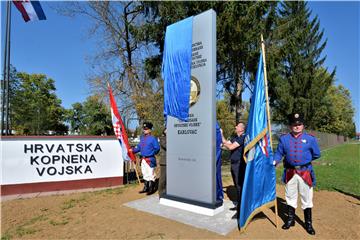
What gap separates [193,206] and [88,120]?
5868 centimetres

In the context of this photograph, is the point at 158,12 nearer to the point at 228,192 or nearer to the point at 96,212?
the point at 228,192

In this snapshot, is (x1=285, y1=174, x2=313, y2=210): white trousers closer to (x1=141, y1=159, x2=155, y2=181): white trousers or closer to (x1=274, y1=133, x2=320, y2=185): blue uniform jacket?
(x1=274, y1=133, x2=320, y2=185): blue uniform jacket

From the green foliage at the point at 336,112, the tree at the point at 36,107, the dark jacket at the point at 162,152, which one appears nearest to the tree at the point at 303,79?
the green foliage at the point at 336,112

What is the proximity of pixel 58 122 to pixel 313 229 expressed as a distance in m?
52.1

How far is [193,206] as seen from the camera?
5457 mm

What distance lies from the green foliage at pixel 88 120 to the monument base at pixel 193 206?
178 feet

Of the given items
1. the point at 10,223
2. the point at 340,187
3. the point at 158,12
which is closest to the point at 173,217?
the point at 10,223

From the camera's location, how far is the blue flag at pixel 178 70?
557 cm

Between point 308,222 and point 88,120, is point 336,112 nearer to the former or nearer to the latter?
point 308,222

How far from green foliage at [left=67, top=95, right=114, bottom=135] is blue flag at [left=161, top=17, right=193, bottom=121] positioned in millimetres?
54209

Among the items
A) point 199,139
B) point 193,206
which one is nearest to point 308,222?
point 193,206

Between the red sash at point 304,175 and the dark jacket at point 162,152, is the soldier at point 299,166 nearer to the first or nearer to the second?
the red sash at point 304,175

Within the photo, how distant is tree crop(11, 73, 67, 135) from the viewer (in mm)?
34438

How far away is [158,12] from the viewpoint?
13172mm
